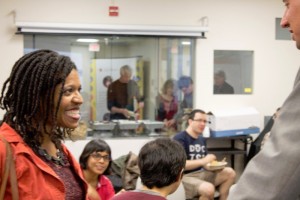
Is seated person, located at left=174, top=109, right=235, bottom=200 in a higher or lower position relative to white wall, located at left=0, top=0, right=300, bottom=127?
lower

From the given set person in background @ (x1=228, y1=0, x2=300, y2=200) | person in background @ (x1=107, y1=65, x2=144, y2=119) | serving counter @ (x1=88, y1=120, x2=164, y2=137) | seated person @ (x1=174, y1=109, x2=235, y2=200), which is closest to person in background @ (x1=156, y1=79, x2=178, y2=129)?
serving counter @ (x1=88, y1=120, x2=164, y2=137)

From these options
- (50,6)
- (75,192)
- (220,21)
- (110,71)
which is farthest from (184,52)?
(75,192)

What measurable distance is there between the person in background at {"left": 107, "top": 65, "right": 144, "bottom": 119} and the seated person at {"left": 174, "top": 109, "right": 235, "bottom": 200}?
1.08 metres

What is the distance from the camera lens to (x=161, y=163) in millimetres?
2125

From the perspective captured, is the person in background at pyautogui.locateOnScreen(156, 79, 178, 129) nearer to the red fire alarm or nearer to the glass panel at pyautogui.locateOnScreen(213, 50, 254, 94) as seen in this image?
the glass panel at pyautogui.locateOnScreen(213, 50, 254, 94)

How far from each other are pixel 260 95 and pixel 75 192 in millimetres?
4675

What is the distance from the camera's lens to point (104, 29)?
506 centimetres

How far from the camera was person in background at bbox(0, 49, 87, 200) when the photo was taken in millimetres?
1228

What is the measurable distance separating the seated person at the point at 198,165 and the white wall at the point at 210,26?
1.08 m

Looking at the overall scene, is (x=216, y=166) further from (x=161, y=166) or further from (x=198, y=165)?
(x=161, y=166)

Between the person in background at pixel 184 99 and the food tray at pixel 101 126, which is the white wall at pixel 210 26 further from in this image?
the food tray at pixel 101 126

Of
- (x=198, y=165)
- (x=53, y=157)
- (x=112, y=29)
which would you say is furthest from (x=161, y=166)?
(x=112, y=29)

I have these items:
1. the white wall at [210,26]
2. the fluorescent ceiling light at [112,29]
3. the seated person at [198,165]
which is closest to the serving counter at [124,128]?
the white wall at [210,26]

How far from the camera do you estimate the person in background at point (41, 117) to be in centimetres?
123
